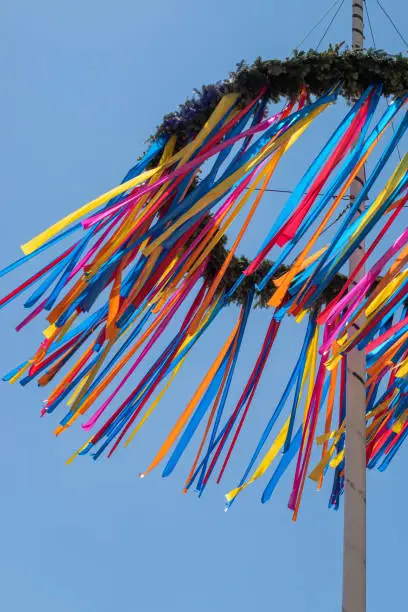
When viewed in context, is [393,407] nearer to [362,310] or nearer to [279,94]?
[362,310]

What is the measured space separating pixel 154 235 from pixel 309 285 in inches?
36.8

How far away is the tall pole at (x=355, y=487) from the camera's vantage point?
475 cm

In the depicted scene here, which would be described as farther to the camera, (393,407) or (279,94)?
(393,407)

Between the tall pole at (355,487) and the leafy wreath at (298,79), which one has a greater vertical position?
the leafy wreath at (298,79)

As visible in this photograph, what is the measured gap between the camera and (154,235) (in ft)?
17.5

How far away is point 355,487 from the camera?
16.5 ft

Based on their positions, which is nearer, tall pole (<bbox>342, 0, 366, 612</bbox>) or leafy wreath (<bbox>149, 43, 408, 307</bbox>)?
tall pole (<bbox>342, 0, 366, 612</bbox>)

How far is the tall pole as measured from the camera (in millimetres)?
4746

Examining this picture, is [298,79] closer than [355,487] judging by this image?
No

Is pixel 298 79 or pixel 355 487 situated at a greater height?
pixel 298 79

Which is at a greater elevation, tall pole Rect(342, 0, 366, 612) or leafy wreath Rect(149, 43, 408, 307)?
leafy wreath Rect(149, 43, 408, 307)

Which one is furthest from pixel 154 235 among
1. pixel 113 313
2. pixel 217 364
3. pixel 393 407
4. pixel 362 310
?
pixel 393 407

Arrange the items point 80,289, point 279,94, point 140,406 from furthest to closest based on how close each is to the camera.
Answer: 1. point 140,406
2. point 279,94
3. point 80,289

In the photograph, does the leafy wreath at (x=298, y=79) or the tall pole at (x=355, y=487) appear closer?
the tall pole at (x=355, y=487)
